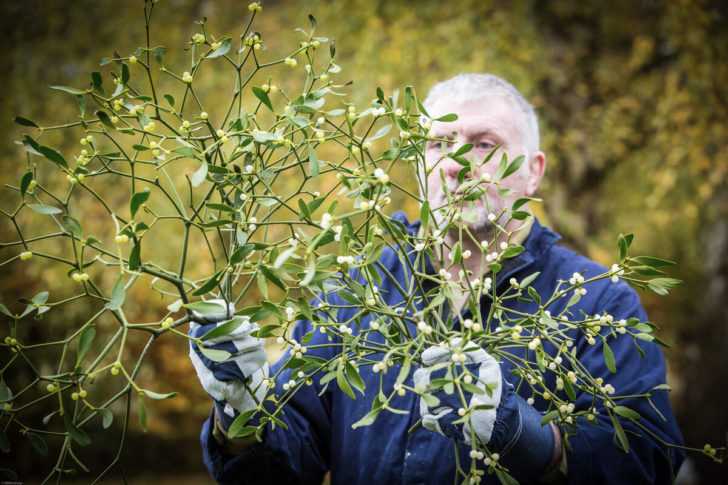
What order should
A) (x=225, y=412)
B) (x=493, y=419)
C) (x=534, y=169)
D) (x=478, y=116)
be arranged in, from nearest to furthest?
1. (x=493, y=419)
2. (x=225, y=412)
3. (x=478, y=116)
4. (x=534, y=169)

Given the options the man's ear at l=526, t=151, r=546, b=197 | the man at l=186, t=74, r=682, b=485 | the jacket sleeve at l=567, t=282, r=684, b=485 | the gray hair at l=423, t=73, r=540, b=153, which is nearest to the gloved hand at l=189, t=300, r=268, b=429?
the man at l=186, t=74, r=682, b=485

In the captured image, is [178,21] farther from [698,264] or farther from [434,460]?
[698,264]

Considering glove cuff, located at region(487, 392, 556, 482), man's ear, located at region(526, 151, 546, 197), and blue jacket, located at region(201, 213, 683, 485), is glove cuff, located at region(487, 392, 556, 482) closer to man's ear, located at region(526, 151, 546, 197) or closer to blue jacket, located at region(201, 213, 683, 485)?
blue jacket, located at region(201, 213, 683, 485)

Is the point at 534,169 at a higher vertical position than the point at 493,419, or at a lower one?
higher

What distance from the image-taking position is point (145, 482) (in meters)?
6.76

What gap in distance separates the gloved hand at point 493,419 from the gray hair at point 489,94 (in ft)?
3.59

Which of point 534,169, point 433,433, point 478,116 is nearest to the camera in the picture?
point 433,433

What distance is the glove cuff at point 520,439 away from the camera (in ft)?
3.83

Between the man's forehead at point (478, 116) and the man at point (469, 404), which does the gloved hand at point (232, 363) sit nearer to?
the man at point (469, 404)

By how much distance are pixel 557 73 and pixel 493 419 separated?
4.58m

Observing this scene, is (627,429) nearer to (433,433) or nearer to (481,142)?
(433,433)

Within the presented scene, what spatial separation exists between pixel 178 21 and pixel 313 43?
501 centimetres

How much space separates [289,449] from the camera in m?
1.66

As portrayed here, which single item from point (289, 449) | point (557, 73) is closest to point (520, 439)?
point (289, 449)
